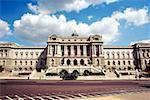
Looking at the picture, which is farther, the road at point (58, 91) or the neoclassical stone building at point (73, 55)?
the neoclassical stone building at point (73, 55)

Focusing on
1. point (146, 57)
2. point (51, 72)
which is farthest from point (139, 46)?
point (51, 72)

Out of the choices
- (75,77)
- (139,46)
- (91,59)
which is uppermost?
(139,46)

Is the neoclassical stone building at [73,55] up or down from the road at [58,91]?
up

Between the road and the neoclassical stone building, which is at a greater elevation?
the neoclassical stone building

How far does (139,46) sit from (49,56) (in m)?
45.8

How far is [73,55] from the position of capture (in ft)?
299

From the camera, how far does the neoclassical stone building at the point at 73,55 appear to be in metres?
89.4

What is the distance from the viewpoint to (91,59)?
89188mm

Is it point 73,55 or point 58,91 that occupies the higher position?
point 73,55

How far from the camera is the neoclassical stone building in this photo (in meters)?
89.4

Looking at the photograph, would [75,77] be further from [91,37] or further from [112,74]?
[91,37]

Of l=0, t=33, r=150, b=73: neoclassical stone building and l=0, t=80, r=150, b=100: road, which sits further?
l=0, t=33, r=150, b=73: neoclassical stone building

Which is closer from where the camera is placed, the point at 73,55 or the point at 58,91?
the point at 58,91

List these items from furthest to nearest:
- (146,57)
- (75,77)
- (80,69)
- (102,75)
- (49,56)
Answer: (146,57) → (49,56) → (80,69) → (102,75) → (75,77)
